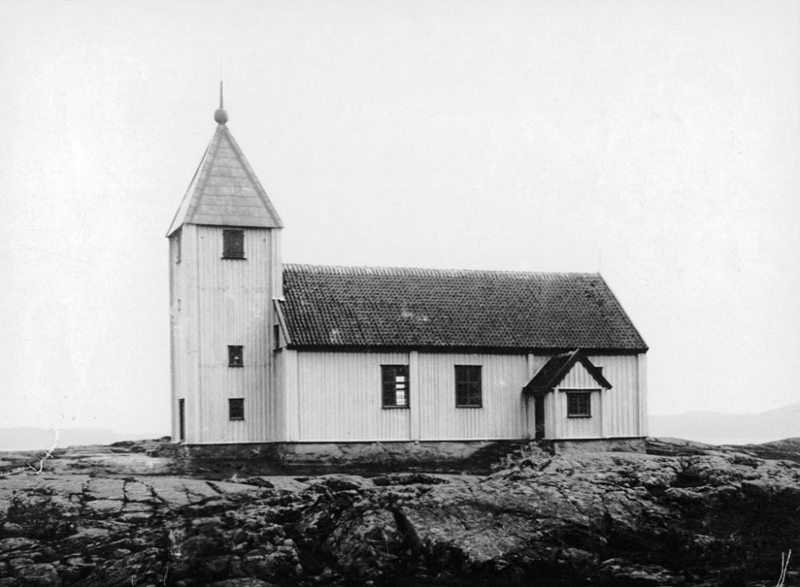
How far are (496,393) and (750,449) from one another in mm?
15456

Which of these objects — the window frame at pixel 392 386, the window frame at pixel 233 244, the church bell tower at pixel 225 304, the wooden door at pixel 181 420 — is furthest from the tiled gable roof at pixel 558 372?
the wooden door at pixel 181 420

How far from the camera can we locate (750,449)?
170ft

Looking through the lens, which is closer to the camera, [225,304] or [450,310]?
[225,304]

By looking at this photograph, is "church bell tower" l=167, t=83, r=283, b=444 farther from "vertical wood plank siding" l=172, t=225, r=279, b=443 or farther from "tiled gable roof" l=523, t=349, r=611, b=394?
"tiled gable roof" l=523, t=349, r=611, b=394

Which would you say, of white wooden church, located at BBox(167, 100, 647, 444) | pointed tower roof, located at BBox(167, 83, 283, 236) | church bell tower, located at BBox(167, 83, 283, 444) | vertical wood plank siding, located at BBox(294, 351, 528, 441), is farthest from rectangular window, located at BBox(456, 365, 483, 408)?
pointed tower roof, located at BBox(167, 83, 283, 236)

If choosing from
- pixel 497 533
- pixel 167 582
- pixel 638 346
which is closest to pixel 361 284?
pixel 638 346

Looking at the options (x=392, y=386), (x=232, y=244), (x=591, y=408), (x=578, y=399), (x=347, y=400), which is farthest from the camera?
(x=591, y=408)

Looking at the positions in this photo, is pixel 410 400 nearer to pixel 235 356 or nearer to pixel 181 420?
pixel 235 356

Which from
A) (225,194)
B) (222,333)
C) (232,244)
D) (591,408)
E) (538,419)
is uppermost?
(225,194)

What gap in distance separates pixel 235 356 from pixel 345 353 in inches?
170

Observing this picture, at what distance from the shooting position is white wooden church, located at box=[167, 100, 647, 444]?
137 feet

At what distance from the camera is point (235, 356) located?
42.1m

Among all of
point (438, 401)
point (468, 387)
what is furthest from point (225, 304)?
point (468, 387)

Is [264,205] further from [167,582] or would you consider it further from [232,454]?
[167,582]
